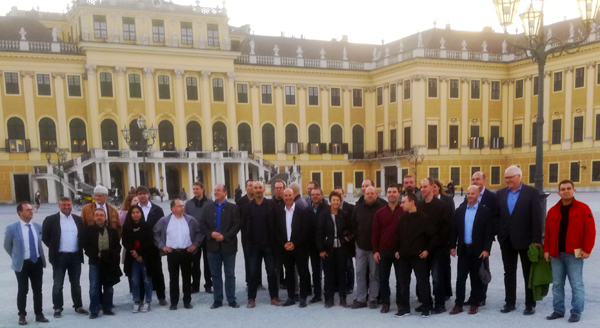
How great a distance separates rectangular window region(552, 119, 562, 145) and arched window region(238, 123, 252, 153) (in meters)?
26.3

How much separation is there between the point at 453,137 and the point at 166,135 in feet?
83.8

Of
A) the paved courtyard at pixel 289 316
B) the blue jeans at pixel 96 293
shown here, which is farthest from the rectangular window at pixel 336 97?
the blue jeans at pixel 96 293

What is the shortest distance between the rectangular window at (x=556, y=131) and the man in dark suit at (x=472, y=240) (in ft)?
121

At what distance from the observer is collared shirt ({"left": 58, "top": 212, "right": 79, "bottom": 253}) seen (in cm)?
681

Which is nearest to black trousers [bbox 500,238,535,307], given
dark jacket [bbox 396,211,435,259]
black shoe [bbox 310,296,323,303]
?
dark jacket [bbox 396,211,435,259]

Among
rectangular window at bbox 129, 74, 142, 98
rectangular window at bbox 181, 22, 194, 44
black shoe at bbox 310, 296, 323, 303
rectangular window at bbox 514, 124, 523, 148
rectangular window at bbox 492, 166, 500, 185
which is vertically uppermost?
rectangular window at bbox 181, 22, 194, 44

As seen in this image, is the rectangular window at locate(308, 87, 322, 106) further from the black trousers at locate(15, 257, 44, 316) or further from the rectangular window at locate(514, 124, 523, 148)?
the black trousers at locate(15, 257, 44, 316)

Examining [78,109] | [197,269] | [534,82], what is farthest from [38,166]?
[534,82]

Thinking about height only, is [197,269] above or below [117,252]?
below

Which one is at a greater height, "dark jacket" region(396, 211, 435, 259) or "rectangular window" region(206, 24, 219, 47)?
"rectangular window" region(206, 24, 219, 47)

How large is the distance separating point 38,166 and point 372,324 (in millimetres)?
36411

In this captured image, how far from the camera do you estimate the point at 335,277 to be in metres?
7.44

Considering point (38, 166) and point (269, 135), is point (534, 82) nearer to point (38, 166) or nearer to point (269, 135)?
point (269, 135)

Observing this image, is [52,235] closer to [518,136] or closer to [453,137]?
[453,137]
